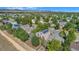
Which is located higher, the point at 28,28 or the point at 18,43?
the point at 28,28

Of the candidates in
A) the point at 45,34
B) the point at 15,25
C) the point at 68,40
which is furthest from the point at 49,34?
the point at 15,25

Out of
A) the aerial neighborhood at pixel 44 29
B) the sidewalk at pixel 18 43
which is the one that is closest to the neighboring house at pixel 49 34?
the aerial neighborhood at pixel 44 29

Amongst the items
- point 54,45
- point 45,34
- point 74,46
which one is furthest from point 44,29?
point 74,46

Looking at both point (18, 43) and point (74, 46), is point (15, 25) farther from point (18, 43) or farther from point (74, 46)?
point (74, 46)

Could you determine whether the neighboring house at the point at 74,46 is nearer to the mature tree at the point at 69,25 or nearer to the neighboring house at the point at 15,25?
the mature tree at the point at 69,25

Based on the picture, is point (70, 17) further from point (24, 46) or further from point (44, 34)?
point (24, 46)

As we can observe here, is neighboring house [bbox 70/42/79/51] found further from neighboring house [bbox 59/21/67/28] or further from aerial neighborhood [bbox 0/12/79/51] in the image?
neighboring house [bbox 59/21/67/28]

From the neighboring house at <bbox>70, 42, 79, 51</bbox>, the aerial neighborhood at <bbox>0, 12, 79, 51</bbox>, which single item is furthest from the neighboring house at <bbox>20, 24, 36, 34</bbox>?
the neighboring house at <bbox>70, 42, 79, 51</bbox>
